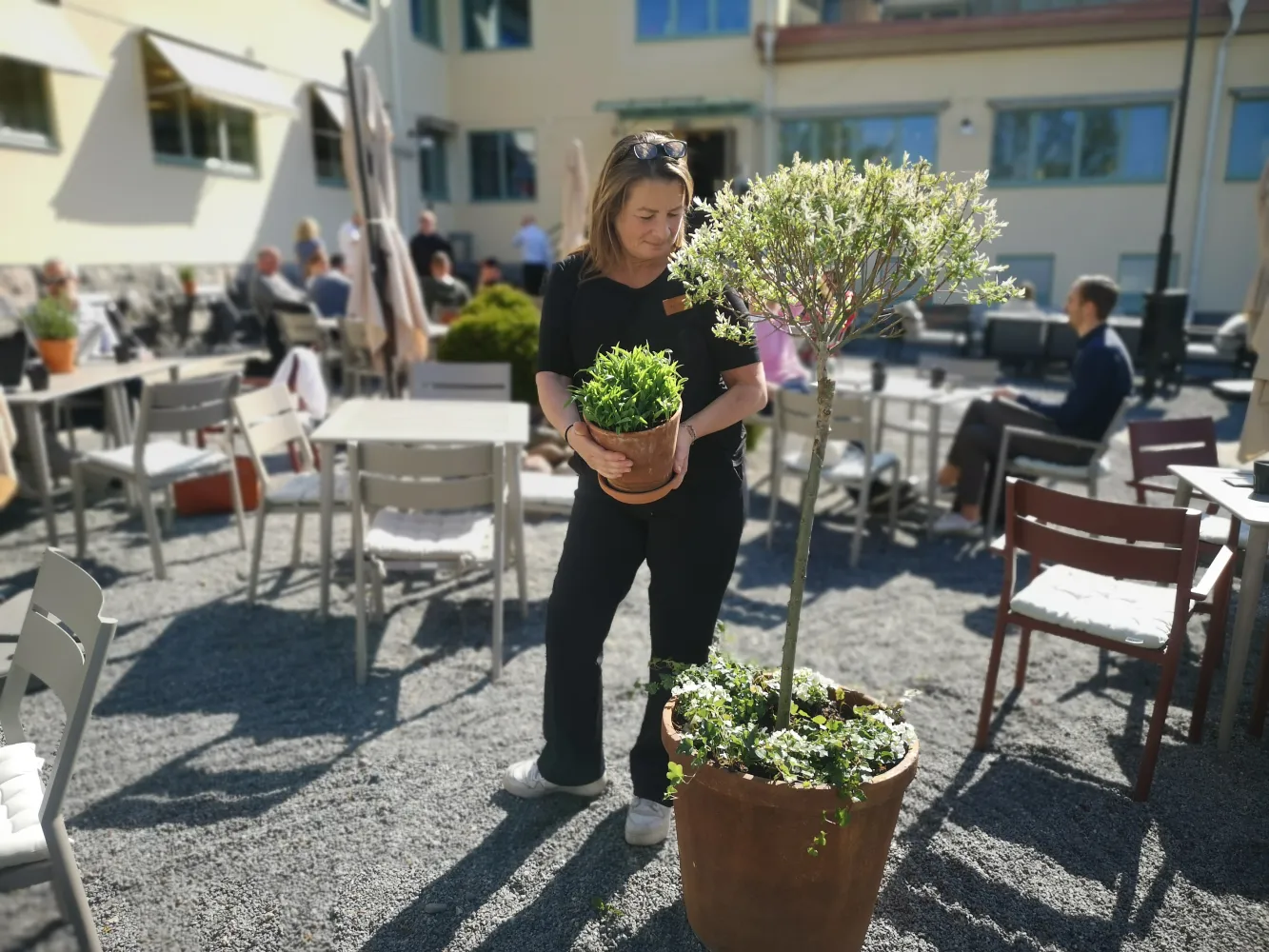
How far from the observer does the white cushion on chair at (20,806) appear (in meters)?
1.66

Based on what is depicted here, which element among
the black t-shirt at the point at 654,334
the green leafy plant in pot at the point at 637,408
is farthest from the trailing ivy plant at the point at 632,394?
the black t-shirt at the point at 654,334

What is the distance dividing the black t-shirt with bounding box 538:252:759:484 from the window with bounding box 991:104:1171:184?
1439cm

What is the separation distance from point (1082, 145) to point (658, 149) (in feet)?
49.5

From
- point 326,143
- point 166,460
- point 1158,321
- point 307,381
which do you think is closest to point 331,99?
point 326,143

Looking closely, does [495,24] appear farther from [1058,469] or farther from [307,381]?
[1058,469]

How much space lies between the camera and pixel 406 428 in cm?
371

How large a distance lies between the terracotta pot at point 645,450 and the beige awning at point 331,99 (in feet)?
44.4

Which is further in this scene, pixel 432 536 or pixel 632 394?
pixel 432 536

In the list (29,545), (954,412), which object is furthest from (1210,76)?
(29,545)

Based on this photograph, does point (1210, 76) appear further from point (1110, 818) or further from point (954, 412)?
point (1110, 818)

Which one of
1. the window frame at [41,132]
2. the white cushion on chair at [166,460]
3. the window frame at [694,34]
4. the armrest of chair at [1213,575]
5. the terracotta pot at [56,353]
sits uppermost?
the window frame at [694,34]

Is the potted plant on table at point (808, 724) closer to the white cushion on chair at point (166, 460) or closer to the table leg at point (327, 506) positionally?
the table leg at point (327, 506)

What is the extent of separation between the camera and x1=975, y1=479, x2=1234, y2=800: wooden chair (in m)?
2.55

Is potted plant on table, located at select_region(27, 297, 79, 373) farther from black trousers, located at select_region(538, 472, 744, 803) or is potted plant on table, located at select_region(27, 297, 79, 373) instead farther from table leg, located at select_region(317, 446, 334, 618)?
black trousers, located at select_region(538, 472, 744, 803)
